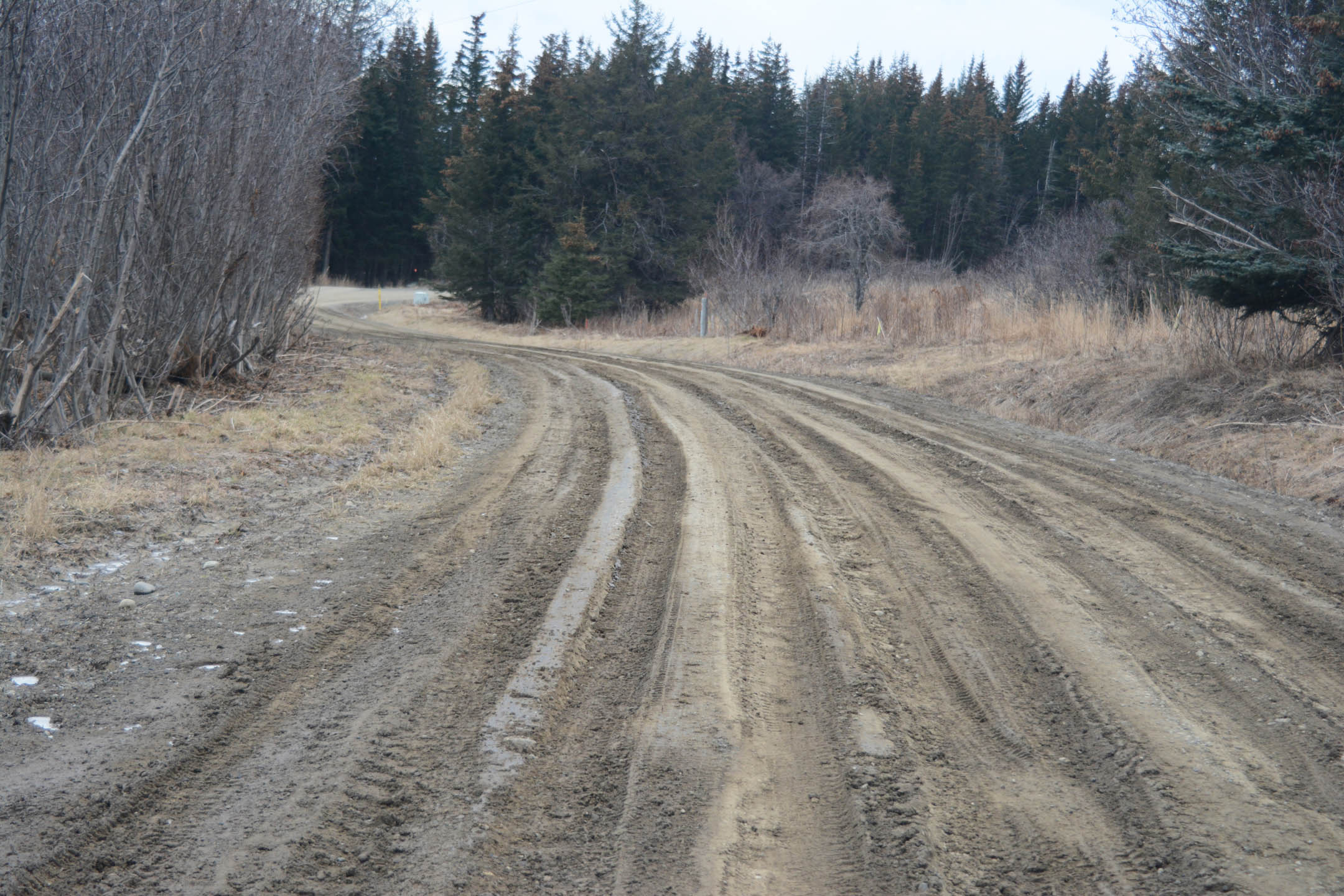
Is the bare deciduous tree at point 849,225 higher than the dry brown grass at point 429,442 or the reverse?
higher

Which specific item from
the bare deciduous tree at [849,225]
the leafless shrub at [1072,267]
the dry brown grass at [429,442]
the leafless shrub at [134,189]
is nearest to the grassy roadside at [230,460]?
the dry brown grass at [429,442]

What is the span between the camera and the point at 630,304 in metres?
31.7

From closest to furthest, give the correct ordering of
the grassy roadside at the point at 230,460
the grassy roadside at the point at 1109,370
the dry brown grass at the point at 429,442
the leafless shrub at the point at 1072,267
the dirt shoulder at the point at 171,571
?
the dirt shoulder at the point at 171,571 < the grassy roadside at the point at 230,460 < the dry brown grass at the point at 429,442 < the grassy roadside at the point at 1109,370 < the leafless shrub at the point at 1072,267

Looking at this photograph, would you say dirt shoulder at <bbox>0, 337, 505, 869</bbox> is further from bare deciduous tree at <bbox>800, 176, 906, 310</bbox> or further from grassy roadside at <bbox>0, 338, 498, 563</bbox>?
bare deciduous tree at <bbox>800, 176, 906, 310</bbox>

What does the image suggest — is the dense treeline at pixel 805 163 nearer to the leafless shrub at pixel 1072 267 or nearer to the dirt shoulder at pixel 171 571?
the leafless shrub at pixel 1072 267

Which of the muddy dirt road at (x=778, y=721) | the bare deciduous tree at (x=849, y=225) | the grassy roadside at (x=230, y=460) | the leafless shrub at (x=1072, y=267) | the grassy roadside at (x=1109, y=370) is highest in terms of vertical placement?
the bare deciduous tree at (x=849, y=225)

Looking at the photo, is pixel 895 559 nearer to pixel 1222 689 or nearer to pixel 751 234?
pixel 1222 689

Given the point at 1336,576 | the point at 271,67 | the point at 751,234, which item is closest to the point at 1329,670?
the point at 1336,576

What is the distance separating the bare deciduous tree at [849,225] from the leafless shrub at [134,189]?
76.1ft

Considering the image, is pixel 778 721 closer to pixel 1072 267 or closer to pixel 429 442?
pixel 429 442

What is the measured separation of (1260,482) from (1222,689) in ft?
17.0

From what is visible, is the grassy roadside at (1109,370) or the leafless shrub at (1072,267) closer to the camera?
the grassy roadside at (1109,370)

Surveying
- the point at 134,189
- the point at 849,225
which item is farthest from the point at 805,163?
the point at 134,189

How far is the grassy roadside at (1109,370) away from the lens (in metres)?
8.81
